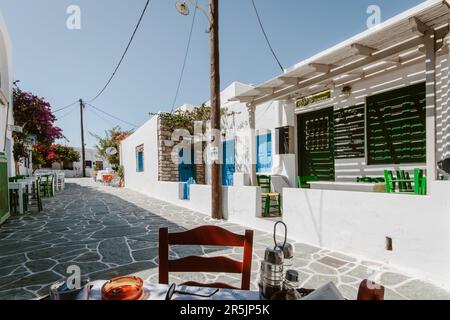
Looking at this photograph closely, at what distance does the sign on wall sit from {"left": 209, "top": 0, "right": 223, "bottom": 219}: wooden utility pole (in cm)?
297

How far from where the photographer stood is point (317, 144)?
7488 mm

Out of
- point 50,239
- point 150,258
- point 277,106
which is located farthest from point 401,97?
point 50,239

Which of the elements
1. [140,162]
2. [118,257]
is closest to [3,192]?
[118,257]

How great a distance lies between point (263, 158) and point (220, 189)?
9.81 feet

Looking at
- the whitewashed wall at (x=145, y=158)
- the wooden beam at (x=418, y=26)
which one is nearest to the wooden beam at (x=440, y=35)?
the wooden beam at (x=418, y=26)

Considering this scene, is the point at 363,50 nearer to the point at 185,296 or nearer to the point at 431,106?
the point at 431,106

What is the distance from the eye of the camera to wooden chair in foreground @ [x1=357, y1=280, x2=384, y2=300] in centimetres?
79

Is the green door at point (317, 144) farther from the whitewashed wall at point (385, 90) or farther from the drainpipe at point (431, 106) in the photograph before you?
the drainpipe at point (431, 106)

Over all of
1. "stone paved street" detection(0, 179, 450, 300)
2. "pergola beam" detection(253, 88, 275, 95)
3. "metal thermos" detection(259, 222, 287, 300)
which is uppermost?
"pergola beam" detection(253, 88, 275, 95)

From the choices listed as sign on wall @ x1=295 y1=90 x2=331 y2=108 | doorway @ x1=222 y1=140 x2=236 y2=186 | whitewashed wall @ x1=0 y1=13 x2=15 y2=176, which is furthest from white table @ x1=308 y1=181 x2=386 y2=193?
whitewashed wall @ x1=0 y1=13 x2=15 y2=176

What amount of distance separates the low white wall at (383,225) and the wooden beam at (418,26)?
6.56ft

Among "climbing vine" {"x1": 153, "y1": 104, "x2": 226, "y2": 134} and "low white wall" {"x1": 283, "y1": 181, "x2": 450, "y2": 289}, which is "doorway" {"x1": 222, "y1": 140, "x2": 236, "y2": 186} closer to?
"climbing vine" {"x1": 153, "y1": 104, "x2": 226, "y2": 134}

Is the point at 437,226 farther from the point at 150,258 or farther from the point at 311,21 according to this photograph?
the point at 311,21

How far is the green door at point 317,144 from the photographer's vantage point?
281 inches
